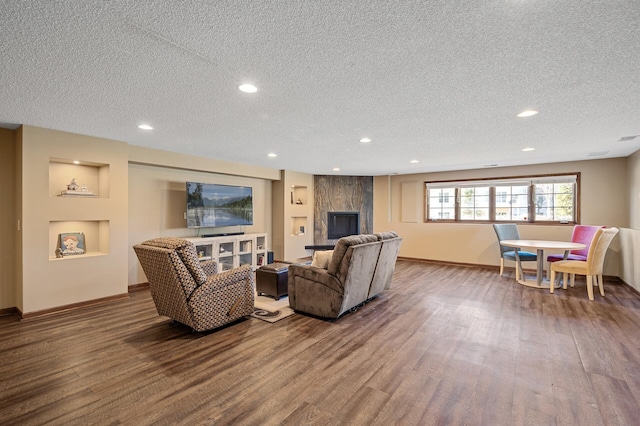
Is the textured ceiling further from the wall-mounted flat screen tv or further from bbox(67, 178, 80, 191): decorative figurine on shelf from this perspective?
the wall-mounted flat screen tv

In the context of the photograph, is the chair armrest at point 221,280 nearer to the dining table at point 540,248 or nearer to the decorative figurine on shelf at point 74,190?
the decorative figurine on shelf at point 74,190

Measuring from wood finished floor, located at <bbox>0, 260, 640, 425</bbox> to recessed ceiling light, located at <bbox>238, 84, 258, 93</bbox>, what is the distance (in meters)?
2.27

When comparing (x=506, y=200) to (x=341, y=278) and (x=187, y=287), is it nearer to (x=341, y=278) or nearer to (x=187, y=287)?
(x=341, y=278)

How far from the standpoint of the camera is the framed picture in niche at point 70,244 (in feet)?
13.0

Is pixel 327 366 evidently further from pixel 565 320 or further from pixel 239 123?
pixel 565 320

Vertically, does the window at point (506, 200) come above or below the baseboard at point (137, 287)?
above

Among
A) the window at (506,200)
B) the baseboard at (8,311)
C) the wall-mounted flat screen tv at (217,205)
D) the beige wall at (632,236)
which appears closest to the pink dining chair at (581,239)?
the beige wall at (632,236)

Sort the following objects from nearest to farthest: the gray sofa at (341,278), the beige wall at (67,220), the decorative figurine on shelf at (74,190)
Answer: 1. the gray sofa at (341,278)
2. the beige wall at (67,220)
3. the decorative figurine on shelf at (74,190)

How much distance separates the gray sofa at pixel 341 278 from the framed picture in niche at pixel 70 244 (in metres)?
2.98

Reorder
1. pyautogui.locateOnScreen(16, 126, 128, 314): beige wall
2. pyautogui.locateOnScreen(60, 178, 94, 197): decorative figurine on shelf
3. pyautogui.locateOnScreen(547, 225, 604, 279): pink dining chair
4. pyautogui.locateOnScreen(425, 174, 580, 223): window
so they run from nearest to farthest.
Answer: pyautogui.locateOnScreen(16, 126, 128, 314): beige wall < pyautogui.locateOnScreen(60, 178, 94, 197): decorative figurine on shelf < pyautogui.locateOnScreen(547, 225, 604, 279): pink dining chair < pyautogui.locateOnScreen(425, 174, 580, 223): window

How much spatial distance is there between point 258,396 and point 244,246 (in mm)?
4331

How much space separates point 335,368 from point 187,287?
165cm

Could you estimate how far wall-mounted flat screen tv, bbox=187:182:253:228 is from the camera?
5.30 m

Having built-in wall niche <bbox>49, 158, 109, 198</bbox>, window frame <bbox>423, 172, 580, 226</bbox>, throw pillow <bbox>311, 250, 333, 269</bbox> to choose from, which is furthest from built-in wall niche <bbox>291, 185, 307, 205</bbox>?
built-in wall niche <bbox>49, 158, 109, 198</bbox>
